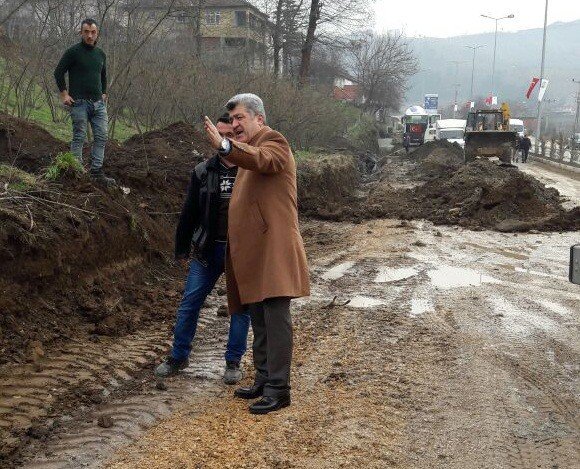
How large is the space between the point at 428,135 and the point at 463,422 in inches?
1883

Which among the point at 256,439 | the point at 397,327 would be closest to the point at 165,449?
the point at 256,439

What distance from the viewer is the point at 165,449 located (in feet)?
15.8

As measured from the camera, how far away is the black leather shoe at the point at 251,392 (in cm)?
575

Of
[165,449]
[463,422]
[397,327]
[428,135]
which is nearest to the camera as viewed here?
[165,449]

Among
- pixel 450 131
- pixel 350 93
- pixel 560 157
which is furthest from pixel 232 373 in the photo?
pixel 350 93

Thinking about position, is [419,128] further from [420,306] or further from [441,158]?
[420,306]

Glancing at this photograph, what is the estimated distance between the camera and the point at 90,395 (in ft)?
18.9

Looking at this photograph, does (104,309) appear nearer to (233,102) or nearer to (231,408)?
(231,408)

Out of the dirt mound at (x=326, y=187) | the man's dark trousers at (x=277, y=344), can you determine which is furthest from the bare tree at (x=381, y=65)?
the man's dark trousers at (x=277, y=344)

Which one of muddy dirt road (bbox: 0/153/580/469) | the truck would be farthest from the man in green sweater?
the truck

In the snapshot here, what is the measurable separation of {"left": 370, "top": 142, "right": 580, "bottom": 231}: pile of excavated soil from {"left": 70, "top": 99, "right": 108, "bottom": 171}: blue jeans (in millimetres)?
9125

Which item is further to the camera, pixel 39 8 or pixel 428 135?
pixel 428 135

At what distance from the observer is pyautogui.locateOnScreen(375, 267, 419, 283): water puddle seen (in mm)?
10820

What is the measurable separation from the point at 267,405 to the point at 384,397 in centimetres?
94
